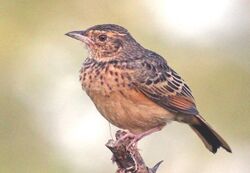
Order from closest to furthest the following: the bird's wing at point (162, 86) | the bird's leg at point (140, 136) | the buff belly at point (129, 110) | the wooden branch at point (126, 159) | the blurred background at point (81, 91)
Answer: the wooden branch at point (126, 159) < the bird's leg at point (140, 136) < the buff belly at point (129, 110) < the bird's wing at point (162, 86) < the blurred background at point (81, 91)

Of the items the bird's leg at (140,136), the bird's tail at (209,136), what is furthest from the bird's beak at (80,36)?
the bird's tail at (209,136)

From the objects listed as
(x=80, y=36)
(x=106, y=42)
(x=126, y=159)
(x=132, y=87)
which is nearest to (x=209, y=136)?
(x=132, y=87)

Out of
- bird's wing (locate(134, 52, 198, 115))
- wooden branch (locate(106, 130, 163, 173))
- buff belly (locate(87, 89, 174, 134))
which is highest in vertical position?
bird's wing (locate(134, 52, 198, 115))

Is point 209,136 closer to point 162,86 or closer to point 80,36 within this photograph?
point 162,86

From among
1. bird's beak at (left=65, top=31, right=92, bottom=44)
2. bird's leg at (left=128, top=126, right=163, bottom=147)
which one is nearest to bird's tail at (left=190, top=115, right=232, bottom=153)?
bird's leg at (left=128, top=126, right=163, bottom=147)

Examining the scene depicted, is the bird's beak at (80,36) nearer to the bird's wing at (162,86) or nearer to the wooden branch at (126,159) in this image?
the bird's wing at (162,86)

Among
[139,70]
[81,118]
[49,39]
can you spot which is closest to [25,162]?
[81,118]

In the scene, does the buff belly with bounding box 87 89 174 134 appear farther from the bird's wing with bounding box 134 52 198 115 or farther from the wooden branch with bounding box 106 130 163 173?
the wooden branch with bounding box 106 130 163 173
